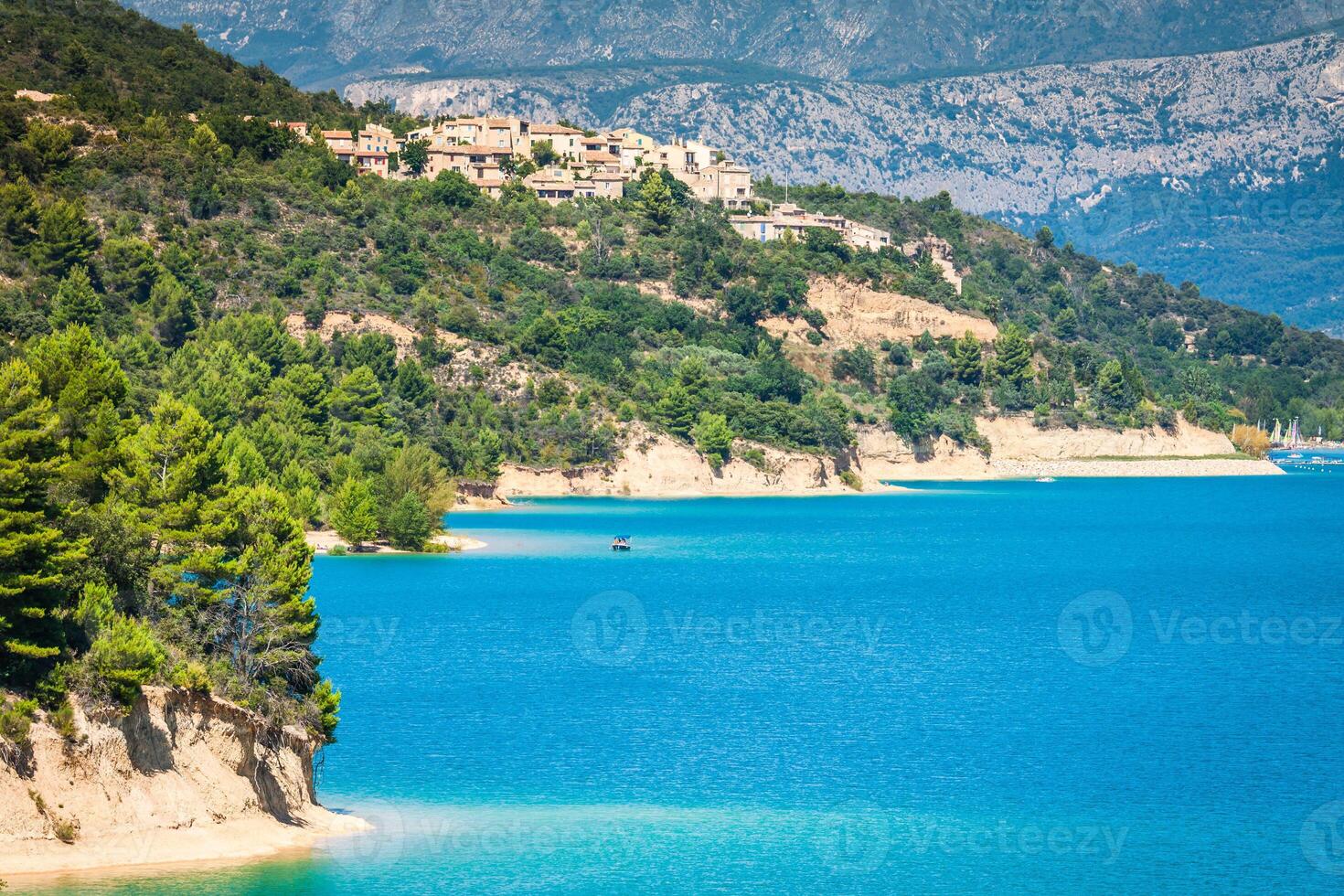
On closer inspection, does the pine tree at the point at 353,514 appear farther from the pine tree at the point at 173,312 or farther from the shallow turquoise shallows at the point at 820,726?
the pine tree at the point at 173,312

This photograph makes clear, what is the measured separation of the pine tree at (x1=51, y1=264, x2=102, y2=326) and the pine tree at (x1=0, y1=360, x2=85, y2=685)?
315ft

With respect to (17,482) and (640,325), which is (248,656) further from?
(640,325)

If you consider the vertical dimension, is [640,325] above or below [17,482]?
above

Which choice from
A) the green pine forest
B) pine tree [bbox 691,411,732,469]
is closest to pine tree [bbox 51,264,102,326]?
the green pine forest

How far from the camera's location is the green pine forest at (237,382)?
4338 cm

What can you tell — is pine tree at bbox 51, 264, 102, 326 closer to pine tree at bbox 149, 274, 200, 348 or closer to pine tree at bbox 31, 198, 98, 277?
pine tree at bbox 31, 198, 98, 277

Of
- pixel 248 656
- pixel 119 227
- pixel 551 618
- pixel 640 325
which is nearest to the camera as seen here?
pixel 248 656

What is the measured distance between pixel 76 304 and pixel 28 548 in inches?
4016

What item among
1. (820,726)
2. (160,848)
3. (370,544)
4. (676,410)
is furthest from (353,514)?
(160,848)

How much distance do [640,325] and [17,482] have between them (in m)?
157

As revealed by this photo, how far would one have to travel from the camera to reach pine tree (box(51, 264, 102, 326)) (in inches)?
5362

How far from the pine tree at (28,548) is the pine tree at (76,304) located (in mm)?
96162

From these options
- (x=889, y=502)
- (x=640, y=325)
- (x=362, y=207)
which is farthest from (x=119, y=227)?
(x=889, y=502)

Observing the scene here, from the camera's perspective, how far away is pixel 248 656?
4516cm
